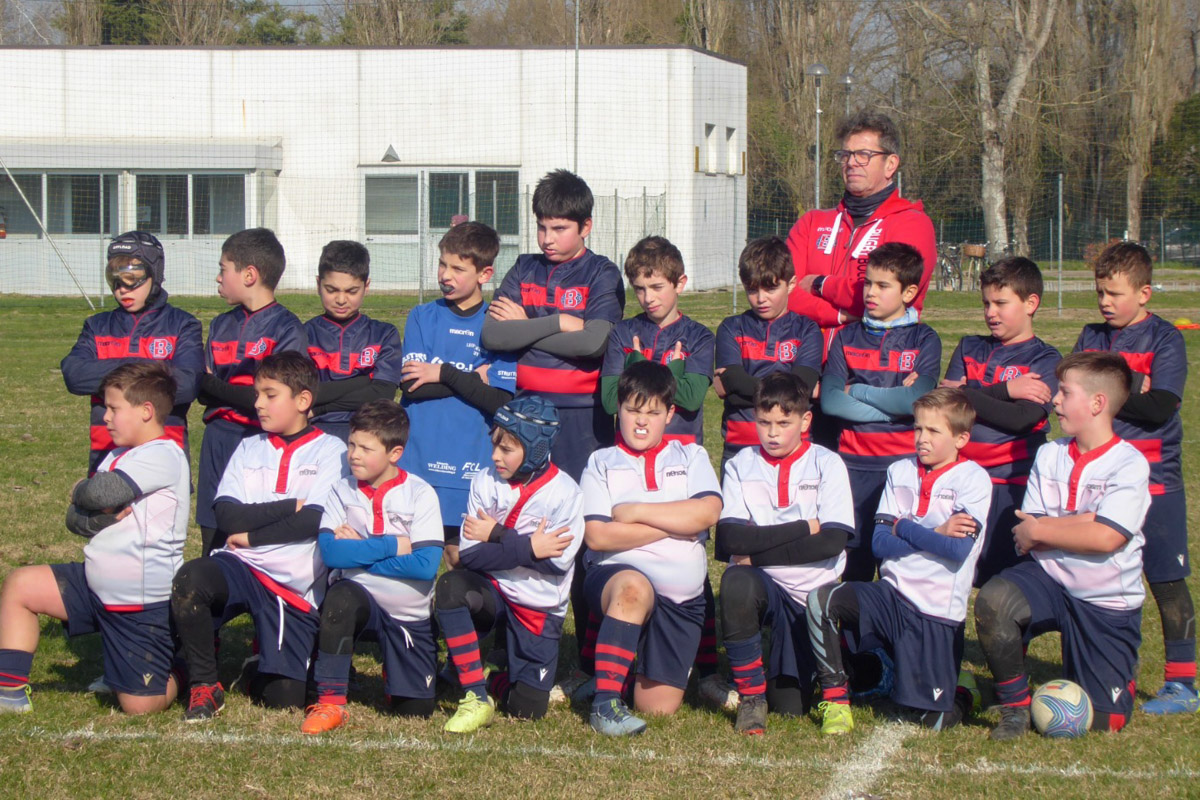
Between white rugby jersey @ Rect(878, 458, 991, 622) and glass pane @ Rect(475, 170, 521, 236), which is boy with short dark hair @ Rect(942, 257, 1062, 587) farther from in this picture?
glass pane @ Rect(475, 170, 521, 236)

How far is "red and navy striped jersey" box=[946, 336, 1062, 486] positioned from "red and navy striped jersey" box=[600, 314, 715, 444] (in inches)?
44.1

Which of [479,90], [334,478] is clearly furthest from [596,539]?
[479,90]

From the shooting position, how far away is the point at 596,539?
478cm

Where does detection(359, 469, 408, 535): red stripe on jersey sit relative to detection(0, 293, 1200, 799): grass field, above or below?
above

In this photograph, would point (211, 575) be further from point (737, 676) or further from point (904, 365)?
point (904, 365)

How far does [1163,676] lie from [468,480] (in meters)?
3.12

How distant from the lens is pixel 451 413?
17.6 feet

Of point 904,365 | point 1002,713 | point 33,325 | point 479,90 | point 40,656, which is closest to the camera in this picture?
point 1002,713

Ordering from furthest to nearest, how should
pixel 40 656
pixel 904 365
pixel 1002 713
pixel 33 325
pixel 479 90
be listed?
pixel 479 90
pixel 33 325
pixel 40 656
pixel 904 365
pixel 1002 713

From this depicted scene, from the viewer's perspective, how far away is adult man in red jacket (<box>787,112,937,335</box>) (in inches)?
207

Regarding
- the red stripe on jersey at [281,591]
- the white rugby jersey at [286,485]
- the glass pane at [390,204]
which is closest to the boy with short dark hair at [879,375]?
the white rugby jersey at [286,485]

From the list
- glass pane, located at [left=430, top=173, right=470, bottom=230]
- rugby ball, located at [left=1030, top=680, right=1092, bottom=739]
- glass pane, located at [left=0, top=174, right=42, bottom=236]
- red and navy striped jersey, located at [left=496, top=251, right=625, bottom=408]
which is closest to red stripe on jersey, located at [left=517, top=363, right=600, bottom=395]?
red and navy striped jersey, located at [left=496, top=251, right=625, bottom=408]

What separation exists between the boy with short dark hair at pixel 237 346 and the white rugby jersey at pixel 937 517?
2.60 m

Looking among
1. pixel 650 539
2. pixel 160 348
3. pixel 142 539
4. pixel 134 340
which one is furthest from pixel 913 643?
pixel 134 340
